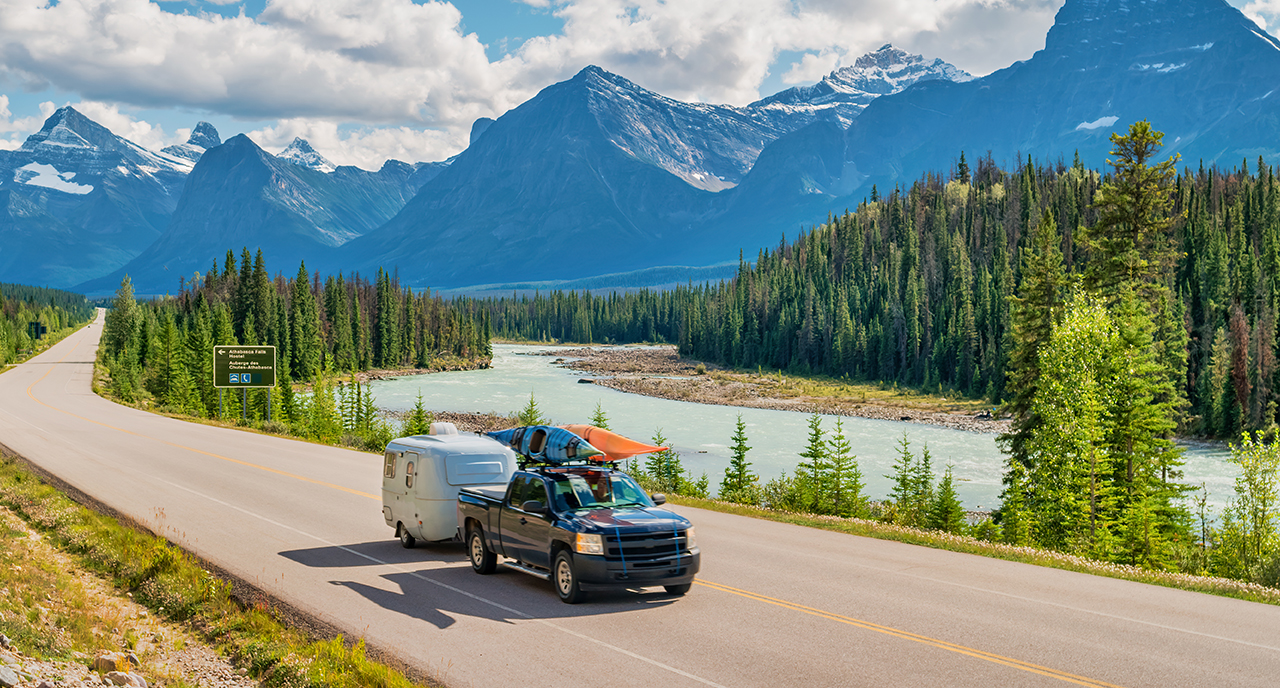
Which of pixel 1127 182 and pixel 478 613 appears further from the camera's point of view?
pixel 1127 182

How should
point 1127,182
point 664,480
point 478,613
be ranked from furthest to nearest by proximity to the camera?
point 1127,182, point 664,480, point 478,613

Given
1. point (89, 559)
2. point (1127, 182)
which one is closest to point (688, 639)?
point (89, 559)

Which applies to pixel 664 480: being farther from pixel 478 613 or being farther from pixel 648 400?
pixel 648 400

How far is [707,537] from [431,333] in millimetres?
142700

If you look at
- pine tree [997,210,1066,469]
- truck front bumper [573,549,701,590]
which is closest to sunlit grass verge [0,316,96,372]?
pine tree [997,210,1066,469]

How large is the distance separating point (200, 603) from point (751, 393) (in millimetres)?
88463

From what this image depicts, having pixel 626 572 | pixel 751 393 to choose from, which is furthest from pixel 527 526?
pixel 751 393

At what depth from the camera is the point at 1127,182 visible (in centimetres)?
4247

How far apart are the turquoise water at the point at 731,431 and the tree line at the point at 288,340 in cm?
1282

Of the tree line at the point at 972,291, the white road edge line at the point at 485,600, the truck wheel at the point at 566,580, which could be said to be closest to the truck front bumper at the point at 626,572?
the truck wheel at the point at 566,580

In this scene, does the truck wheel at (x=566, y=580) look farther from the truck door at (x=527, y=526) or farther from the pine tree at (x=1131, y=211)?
the pine tree at (x=1131, y=211)

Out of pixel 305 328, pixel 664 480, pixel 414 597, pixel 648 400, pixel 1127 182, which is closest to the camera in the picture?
pixel 414 597

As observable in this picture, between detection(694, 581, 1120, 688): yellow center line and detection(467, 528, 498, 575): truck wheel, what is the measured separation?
3.61 m

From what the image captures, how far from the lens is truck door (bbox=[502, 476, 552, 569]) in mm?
13952
